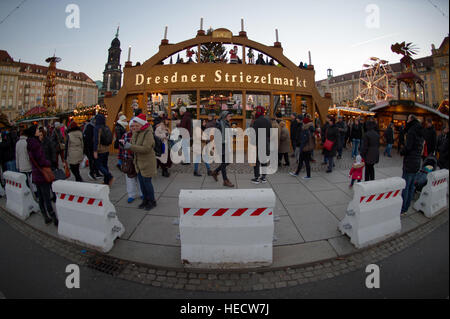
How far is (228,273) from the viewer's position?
2.46 metres

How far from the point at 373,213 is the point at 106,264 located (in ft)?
12.9

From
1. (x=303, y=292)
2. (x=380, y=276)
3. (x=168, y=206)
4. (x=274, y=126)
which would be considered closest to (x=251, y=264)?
(x=303, y=292)

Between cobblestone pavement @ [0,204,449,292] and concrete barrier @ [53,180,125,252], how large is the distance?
0.20 m

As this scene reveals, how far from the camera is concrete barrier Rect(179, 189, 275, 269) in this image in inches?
96.8

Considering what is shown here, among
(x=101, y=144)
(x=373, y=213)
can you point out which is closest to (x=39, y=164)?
(x=101, y=144)

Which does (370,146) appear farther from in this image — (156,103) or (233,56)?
(156,103)

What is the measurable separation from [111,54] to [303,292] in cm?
9756

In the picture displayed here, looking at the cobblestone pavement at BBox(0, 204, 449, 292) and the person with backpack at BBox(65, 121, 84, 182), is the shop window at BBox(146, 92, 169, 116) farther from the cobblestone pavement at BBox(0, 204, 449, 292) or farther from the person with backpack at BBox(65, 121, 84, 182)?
the cobblestone pavement at BBox(0, 204, 449, 292)

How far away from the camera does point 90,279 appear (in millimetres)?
2326

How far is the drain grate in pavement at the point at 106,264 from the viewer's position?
247cm

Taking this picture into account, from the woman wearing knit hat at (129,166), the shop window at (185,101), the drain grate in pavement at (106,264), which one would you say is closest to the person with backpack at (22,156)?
the woman wearing knit hat at (129,166)

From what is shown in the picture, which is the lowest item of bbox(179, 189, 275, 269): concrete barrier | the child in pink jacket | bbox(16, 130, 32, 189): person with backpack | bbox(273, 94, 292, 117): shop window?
bbox(179, 189, 275, 269): concrete barrier

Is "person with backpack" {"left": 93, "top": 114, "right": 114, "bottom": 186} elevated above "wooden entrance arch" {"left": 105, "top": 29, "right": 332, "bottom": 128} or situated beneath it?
situated beneath

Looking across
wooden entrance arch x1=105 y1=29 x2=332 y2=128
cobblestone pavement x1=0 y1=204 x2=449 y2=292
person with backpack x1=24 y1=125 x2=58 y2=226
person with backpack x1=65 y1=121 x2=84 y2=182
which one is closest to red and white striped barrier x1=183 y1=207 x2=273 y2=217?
cobblestone pavement x1=0 y1=204 x2=449 y2=292
